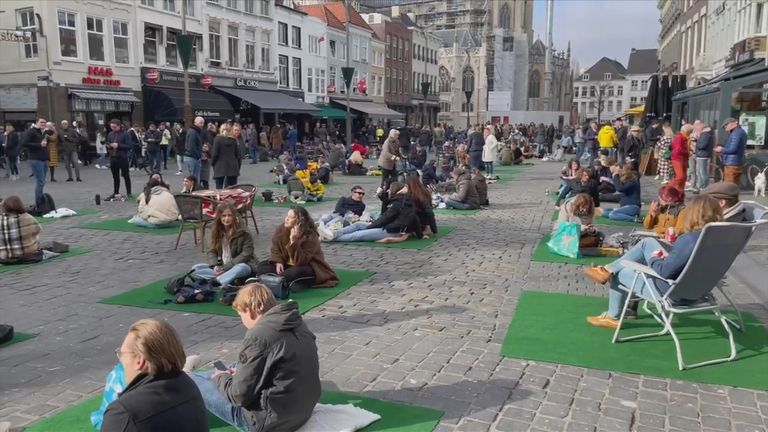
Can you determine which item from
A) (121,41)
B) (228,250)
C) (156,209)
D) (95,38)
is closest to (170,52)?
(121,41)

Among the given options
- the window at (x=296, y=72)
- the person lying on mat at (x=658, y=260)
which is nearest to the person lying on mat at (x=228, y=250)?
the person lying on mat at (x=658, y=260)

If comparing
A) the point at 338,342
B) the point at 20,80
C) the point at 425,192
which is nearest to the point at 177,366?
the point at 338,342

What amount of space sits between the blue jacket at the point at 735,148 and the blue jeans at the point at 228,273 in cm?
1072

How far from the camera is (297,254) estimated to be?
6914 mm

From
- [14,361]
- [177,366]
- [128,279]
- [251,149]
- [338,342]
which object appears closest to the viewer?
[177,366]

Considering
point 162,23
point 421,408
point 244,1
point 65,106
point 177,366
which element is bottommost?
point 421,408

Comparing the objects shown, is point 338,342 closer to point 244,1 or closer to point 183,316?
point 183,316

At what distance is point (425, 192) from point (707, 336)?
534cm

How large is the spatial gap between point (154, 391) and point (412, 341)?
318 cm

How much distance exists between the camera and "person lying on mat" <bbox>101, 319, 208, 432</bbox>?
2393 mm

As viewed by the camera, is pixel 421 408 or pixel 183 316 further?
pixel 183 316

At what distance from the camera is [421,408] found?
13.5 feet

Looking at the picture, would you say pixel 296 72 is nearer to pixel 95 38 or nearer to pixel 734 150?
pixel 95 38

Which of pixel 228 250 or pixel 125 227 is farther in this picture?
pixel 125 227
